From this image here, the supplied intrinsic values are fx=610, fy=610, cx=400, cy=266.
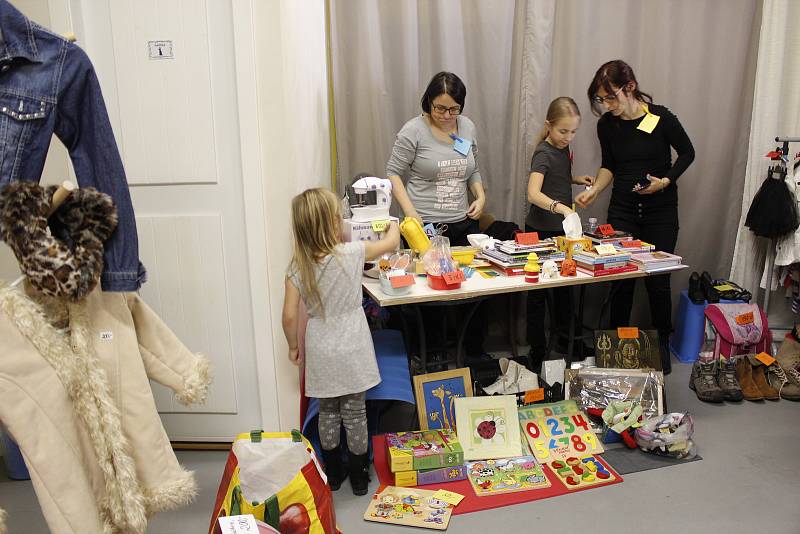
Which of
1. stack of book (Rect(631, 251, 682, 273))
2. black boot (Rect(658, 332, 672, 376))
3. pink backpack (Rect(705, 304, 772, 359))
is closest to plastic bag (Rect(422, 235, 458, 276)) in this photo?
stack of book (Rect(631, 251, 682, 273))

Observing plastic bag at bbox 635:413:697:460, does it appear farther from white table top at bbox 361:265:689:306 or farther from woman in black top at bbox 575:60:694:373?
woman in black top at bbox 575:60:694:373

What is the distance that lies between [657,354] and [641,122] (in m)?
→ 1.18

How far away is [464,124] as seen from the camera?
312 cm

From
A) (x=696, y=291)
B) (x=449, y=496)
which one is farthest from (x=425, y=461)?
(x=696, y=291)

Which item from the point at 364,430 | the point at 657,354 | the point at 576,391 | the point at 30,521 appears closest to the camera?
the point at 30,521

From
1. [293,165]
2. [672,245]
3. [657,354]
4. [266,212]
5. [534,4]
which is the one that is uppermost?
[534,4]

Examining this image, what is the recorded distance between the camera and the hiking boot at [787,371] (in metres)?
3.00

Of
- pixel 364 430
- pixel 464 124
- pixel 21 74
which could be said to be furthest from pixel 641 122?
pixel 21 74

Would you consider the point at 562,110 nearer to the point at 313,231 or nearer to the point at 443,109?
the point at 443,109

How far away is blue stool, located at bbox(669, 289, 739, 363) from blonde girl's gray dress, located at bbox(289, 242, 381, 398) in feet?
6.96

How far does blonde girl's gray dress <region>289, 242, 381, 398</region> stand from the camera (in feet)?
7.22

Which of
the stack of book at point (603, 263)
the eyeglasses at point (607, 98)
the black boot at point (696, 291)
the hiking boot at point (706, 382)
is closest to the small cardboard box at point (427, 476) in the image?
the stack of book at point (603, 263)

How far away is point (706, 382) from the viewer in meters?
3.02

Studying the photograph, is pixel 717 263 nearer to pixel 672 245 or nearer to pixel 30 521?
pixel 672 245
